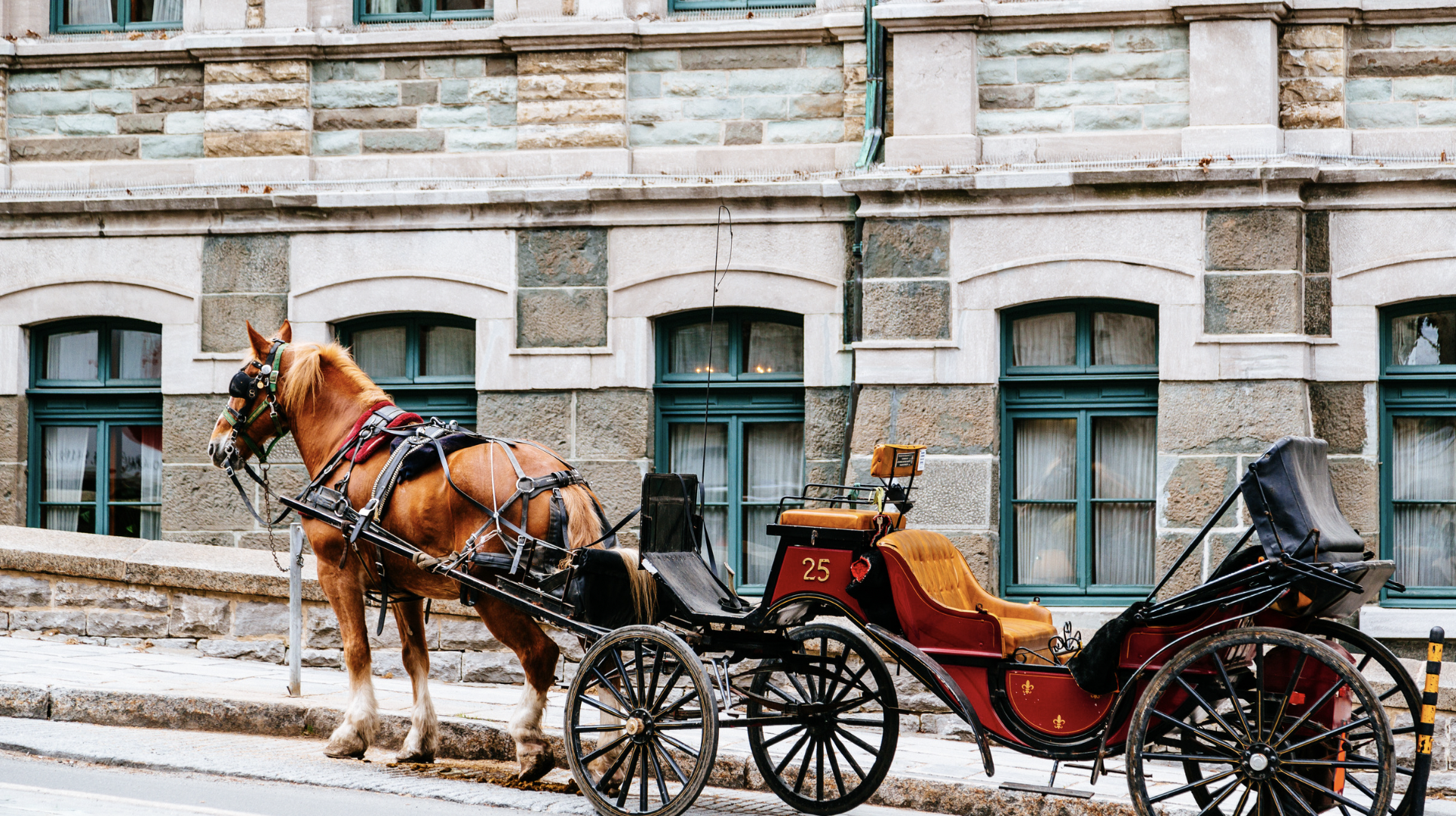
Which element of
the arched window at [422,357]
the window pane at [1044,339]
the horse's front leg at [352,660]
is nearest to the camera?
the horse's front leg at [352,660]

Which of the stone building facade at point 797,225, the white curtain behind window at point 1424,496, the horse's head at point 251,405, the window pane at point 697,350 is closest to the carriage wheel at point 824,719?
the horse's head at point 251,405

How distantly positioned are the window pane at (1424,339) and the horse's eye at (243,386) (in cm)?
704

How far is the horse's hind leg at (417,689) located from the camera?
802 centimetres

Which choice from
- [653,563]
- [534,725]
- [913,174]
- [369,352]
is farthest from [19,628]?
[913,174]

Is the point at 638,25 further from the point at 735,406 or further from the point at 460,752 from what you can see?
the point at 460,752

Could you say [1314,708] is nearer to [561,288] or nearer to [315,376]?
[315,376]

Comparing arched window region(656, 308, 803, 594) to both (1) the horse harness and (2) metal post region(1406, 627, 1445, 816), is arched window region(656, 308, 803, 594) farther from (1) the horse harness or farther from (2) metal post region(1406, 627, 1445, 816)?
(2) metal post region(1406, 627, 1445, 816)

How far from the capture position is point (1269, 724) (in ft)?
19.8

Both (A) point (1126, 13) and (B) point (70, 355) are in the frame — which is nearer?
(A) point (1126, 13)

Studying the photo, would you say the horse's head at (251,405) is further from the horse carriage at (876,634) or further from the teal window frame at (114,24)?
the teal window frame at (114,24)

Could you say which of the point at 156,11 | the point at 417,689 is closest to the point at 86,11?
the point at 156,11

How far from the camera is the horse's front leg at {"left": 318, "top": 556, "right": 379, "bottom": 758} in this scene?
314 inches

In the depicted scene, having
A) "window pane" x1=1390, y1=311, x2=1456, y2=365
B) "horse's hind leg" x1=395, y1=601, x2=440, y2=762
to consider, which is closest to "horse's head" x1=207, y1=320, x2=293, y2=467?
"horse's hind leg" x1=395, y1=601, x2=440, y2=762

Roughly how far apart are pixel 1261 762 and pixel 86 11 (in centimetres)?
1060
